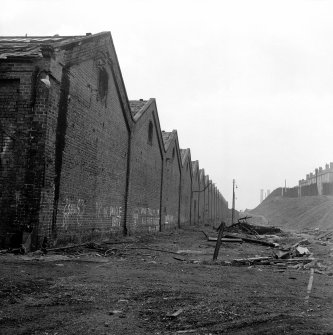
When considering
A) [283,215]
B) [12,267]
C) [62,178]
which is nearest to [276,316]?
[12,267]

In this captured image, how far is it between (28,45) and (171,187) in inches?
696

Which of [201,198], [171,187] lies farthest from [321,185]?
[171,187]

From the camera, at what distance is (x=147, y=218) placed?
20.5 m

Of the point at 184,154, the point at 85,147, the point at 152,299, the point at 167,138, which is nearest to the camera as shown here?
the point at 152,299

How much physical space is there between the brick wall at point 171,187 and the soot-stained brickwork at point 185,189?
1691 mm

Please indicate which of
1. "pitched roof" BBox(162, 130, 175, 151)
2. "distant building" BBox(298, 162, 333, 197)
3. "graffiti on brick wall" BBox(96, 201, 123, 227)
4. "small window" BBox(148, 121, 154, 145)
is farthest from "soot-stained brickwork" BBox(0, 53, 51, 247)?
"distant building" BBox(298, 162, 333, 197)

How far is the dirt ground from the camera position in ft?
14.1

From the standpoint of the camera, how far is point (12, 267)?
752 centimetres

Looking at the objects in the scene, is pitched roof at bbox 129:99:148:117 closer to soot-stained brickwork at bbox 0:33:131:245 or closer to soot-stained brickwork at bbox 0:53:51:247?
soot-stained brickwork at bbox 0:33:131:245

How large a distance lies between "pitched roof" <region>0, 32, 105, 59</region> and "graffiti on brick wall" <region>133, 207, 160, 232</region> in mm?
8636

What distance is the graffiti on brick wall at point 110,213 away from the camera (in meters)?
13.8

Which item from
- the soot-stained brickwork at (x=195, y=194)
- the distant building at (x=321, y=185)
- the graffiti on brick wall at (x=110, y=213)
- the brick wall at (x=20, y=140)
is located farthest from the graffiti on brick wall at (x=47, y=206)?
the distant building at (x=321, y=185)

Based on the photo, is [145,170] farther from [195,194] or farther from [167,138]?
[195,194]

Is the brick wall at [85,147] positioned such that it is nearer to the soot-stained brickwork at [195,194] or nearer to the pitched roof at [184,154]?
the pitched roof at [184,154]
